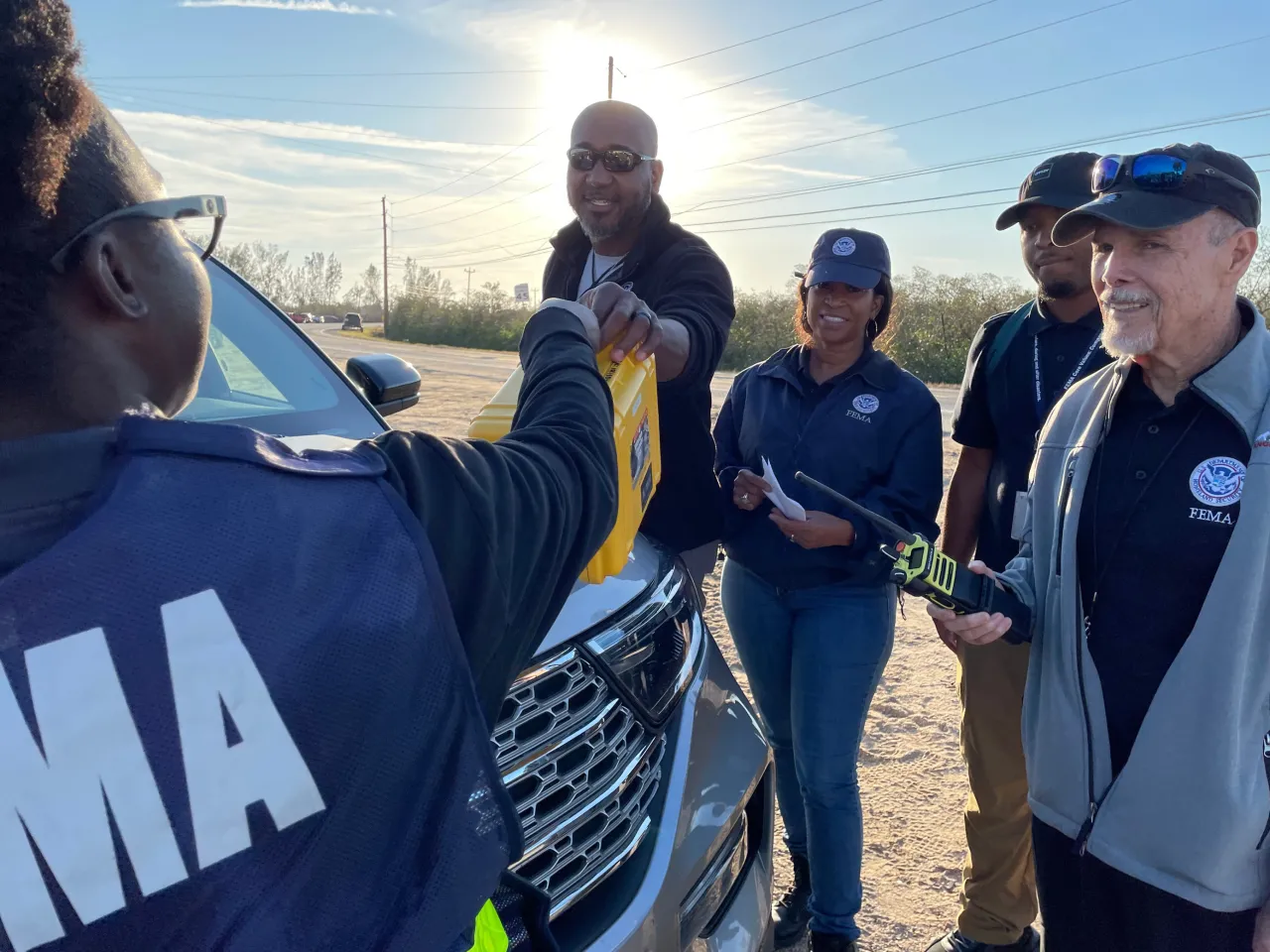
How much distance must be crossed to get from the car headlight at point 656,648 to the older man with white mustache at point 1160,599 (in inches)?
24.5

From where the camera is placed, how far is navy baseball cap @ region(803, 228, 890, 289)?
8.95 ft

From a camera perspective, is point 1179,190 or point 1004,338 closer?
point 1179,190

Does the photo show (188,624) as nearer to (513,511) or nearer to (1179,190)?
(513,511)

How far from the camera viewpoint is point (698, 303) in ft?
6.80

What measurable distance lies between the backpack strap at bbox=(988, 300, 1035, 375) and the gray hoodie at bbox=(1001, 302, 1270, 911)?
0.70m

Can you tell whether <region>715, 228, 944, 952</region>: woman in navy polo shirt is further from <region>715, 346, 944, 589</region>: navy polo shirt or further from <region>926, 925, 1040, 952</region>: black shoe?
<region>926, 925, 1040, 952</region>: black shoe

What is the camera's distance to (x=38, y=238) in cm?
72

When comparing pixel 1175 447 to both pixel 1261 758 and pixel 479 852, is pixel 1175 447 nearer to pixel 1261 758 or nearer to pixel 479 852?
pixel 1261 758

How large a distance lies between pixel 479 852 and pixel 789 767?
2.20 meters

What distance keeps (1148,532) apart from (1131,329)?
44cm

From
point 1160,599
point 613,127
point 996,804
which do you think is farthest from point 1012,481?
point 613,127

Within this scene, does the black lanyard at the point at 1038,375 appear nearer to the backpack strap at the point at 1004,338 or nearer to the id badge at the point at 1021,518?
the backpack strap at the point at 1004,338

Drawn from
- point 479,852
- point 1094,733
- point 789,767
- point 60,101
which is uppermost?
point 60,101

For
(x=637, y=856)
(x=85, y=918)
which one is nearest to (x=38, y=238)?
(x=85, y=918)
